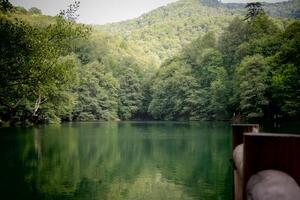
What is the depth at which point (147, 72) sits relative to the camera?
10981cm

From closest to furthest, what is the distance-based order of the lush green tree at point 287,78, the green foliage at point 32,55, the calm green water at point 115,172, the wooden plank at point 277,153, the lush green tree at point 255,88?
the wooden plank at point 277,153
the calm green water at point 115,172
the green foliage at point 32,55
the lush green tree at point 287,78
the lush green tree at point 255,88

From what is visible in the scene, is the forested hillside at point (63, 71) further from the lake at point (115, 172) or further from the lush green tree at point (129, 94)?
the lake at point (115, 172)

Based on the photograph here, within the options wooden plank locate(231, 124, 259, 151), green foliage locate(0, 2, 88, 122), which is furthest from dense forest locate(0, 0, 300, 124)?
wooden plank locate(231, 124, 259, 151)

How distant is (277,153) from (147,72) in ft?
352

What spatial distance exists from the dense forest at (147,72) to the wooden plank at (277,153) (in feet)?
40.9

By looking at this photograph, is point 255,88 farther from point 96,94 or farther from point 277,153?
point 277,153

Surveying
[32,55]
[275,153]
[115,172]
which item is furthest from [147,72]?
[275,153]

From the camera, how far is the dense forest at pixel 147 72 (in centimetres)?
1658

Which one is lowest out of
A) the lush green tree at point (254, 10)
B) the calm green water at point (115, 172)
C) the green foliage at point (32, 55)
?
the calm green water at point (115, 172)

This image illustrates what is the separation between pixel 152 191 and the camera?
14.0 m

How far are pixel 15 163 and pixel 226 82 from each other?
58626 mm

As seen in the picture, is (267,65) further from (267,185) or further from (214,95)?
(267,185)

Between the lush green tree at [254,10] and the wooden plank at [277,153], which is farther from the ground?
the lush green tree at [254,10]

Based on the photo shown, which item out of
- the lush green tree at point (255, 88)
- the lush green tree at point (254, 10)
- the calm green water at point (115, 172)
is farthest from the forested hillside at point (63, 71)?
the lush green tree at point (254, 10)
